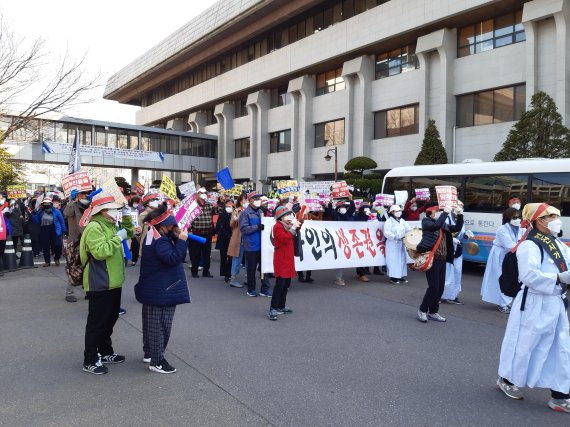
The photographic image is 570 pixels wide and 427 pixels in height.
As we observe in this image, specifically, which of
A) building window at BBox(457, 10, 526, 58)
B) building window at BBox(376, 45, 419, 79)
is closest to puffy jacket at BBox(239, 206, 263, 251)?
building window at BBox(457, 10, 526, 58)

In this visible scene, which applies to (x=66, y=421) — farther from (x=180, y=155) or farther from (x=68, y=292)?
(x=180, y=155)

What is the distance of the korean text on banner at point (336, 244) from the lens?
9.84 metres

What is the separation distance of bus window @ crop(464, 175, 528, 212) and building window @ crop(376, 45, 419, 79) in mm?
17412

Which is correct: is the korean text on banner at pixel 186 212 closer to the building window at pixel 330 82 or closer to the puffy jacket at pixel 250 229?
the puffy jacket at pixel 250 229

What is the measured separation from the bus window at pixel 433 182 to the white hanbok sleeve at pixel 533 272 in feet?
31.4

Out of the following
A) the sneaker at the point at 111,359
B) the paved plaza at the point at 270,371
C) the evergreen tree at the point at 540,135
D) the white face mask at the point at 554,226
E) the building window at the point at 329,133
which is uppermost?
the building window at the point at 329,133

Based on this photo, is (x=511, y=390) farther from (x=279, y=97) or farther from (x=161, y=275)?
(x=279, y=97)

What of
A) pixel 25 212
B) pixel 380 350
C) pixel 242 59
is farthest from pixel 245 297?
pixel 242 59

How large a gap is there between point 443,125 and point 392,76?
18.7 feet

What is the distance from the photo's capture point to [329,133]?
34219 mm

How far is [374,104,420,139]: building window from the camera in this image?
2822 centimetres

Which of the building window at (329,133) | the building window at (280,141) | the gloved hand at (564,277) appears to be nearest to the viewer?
the gloved hand at (564,277)

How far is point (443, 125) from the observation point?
2561 cm

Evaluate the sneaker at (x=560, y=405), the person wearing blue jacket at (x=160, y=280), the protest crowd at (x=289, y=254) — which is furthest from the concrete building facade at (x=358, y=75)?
the person wearing blue jacket at (x=160, y=280)
